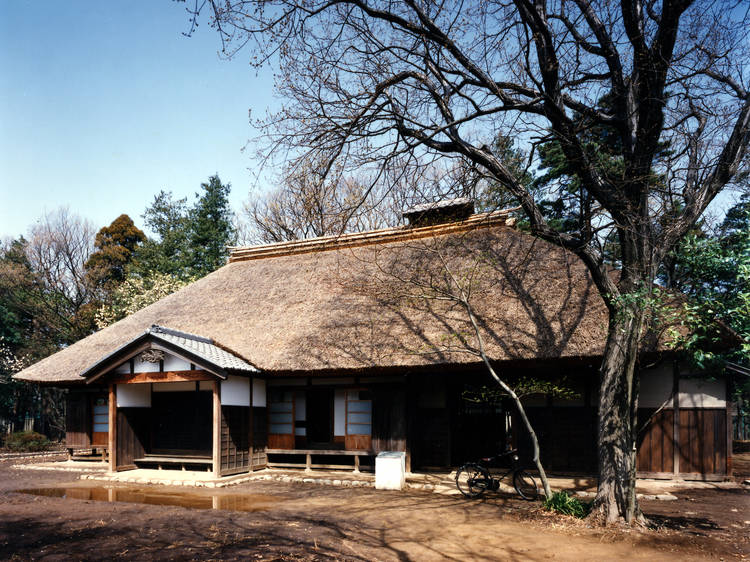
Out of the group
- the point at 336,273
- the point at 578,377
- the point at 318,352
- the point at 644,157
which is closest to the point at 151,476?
the point at 318,352

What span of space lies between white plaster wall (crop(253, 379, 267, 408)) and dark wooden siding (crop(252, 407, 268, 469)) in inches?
6.4

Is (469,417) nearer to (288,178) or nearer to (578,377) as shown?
(578,377)

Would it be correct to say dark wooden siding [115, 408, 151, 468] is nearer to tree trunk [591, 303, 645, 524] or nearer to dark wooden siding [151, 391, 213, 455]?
dark wooden siding [151, 391, 213, 455]

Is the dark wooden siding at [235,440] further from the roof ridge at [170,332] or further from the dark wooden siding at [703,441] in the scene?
the dark wooden siding at [703,441]

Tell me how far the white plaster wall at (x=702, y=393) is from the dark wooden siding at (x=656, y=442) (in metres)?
0.43

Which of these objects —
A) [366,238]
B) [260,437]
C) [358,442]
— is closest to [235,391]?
[260,437]

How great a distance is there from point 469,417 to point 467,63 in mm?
10302

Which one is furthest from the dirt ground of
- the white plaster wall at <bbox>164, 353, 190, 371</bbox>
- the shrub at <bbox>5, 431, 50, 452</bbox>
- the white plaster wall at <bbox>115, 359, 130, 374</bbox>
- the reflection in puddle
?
the shrub at <bbox>5, 431, 50, 452</bbox>

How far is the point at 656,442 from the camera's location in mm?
12164

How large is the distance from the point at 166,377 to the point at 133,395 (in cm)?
218

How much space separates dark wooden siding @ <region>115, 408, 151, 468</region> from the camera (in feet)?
47.1

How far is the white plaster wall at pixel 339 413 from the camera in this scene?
14.0 metres

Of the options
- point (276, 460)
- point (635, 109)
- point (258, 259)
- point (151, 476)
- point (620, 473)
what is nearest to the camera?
point (620, 473)

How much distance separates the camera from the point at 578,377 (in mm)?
12562
